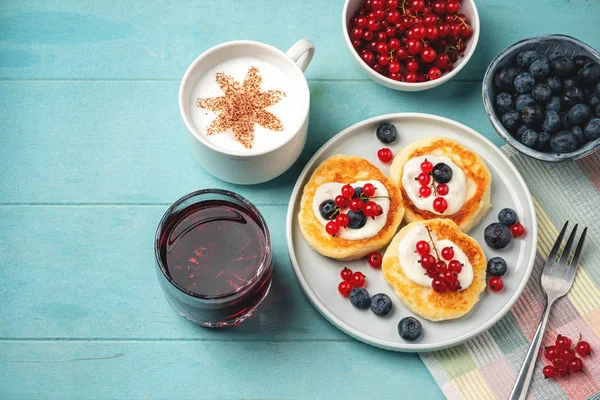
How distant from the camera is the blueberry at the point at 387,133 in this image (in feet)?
5.51

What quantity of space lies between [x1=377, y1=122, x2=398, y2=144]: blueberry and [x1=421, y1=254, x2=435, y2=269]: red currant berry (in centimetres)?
31

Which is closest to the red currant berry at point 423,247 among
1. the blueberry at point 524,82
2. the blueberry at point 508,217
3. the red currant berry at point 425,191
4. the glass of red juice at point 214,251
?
the red currant berry at point 425,191

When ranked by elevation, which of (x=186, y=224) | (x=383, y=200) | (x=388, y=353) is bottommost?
(x=388, y=353)

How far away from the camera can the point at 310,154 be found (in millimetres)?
1742

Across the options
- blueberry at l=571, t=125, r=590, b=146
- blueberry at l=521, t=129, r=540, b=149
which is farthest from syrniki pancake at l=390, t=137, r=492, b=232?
blueberry at l=571, t=125, r=590, b=146

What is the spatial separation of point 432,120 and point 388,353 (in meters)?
0.55

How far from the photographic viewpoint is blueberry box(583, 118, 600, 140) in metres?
1.58

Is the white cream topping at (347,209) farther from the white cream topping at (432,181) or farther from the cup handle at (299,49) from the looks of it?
the cup handle at (299,49)

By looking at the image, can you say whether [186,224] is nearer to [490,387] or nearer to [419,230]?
[419,230]

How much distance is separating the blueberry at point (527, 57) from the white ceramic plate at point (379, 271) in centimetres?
19

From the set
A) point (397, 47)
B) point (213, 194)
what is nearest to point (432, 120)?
point (397, 47)

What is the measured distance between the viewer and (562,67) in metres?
1.62

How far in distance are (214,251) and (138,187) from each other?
35 centimetres

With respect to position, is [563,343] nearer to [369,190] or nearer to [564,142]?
[564,142]
